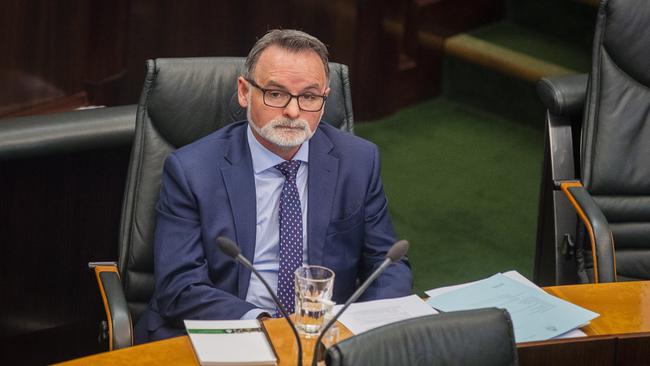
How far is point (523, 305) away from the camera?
222 centimetres

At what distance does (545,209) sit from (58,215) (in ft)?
4.23

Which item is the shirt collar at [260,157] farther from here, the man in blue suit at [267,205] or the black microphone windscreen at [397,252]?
the black microphone windscreen at [397,252]

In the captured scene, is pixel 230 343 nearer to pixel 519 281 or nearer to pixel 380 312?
pixel 380 312

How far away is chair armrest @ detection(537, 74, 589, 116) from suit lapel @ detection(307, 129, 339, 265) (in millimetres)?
760

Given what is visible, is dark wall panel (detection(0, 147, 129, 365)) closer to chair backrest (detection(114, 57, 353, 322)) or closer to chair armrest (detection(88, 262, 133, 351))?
chair backrest (detection(114, 57, 353, 322))

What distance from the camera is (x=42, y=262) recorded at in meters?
2.80

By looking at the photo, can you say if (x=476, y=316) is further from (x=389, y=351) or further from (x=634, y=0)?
(x=634, y=0)

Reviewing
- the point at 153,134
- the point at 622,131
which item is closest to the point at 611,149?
the point at 622,131

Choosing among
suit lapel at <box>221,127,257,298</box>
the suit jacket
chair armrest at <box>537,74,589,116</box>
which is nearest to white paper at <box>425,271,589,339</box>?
the suit jacket

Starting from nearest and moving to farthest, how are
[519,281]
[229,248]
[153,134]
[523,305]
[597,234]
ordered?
[229,248] → [523,305] → [519,281] → [153,134] → [597,234]

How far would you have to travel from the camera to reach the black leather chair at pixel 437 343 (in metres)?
1.66

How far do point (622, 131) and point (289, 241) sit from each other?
3.32ft

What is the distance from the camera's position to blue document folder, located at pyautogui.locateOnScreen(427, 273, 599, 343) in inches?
83.8

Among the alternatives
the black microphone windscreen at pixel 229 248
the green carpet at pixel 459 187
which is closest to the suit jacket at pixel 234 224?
the black microphone windscreen at pixel 229 248
